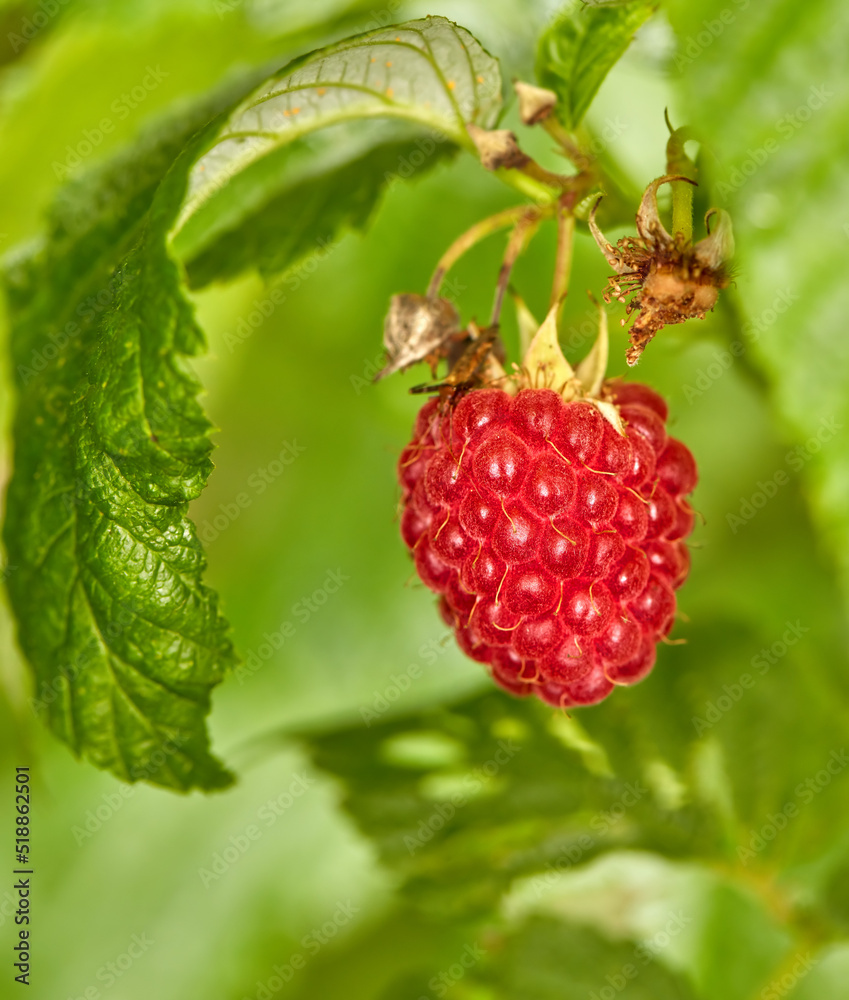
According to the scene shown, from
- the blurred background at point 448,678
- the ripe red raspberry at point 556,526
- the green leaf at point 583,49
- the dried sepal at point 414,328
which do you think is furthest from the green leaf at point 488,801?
the green leaf at point 583,49

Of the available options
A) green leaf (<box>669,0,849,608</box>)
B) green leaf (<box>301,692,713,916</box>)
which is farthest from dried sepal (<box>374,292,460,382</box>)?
green leaf (<box>301,692,713,916</box>)

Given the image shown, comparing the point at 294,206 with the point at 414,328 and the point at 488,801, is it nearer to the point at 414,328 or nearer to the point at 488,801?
the point at 414,328

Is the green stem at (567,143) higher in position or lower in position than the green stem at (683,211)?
higher

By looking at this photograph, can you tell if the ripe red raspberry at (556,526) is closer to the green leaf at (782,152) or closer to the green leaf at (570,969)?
the green leaf at (782,152)

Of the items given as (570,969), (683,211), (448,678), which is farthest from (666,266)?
(570,969)

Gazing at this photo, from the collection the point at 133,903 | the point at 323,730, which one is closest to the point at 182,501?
the point at 323,730

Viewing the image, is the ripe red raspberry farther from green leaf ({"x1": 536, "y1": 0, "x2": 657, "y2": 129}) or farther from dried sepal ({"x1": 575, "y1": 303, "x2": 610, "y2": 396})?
green leaf ({"x1": 536, "y1": 0, "x2": 657, "y2": 129})

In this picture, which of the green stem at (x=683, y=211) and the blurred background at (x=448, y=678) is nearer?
the green stem at (x=683, y=211)
